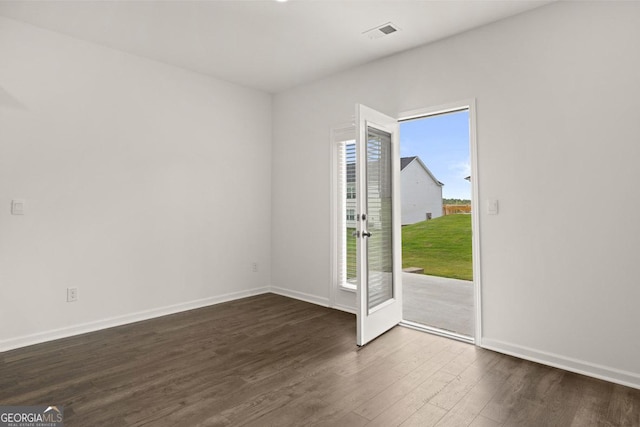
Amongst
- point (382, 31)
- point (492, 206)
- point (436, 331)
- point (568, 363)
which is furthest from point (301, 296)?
point (382, 31)

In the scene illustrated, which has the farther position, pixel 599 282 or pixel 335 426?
pixel 599 282

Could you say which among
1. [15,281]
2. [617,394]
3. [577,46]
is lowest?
[617,394]

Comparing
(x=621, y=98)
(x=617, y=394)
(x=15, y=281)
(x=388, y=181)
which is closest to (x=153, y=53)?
(x=15, y=281)

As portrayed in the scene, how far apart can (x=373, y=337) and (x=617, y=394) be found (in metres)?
1.79

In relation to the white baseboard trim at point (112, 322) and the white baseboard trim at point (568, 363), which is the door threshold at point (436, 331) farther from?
the white baseboard trim at point (112, 322)

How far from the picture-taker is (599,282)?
8.43 ft

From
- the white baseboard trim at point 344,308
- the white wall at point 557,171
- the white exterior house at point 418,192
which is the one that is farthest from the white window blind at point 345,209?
the white exterior house at point 418,192

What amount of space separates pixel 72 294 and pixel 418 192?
7464 mm

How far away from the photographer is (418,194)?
873 cm

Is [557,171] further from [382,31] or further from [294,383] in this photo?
[294,383]

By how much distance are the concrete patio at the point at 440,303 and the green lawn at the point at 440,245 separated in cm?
150

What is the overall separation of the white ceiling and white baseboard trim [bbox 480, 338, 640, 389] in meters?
2.91

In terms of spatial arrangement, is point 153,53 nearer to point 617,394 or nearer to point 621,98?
point 621,98

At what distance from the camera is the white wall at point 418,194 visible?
8.48 meters
